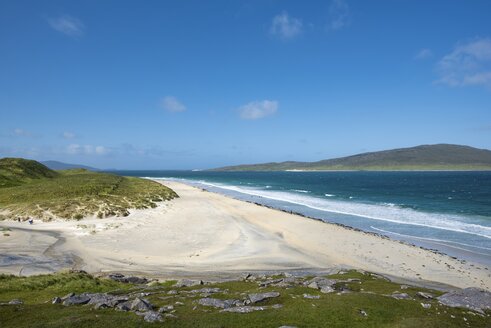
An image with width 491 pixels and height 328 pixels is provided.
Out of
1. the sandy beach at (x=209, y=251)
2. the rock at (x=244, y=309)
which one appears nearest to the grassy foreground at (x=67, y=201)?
the sandy beach at (x=209, y=251)

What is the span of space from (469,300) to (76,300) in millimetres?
16846

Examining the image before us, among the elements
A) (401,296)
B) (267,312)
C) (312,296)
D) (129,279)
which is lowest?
(129,279)

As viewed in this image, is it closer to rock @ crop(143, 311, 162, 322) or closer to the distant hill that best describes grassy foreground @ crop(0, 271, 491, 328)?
→ rock @ crop(143, 311, 162, 322)

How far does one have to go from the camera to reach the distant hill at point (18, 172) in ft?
218

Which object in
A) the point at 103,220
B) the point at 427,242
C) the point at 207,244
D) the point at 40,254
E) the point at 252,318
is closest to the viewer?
the point at 252,318

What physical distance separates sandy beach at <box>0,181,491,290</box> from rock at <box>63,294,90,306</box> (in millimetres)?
8596

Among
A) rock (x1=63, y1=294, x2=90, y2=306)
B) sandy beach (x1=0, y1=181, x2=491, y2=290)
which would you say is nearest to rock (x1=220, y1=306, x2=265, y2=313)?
rock (x1=63, y1=294, x2=90, y2=306)

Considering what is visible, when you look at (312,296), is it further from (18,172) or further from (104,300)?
(18,172)

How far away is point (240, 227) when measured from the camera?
42.0m

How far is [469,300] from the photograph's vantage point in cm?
1412

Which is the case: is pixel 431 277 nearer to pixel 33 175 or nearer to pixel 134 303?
pixel 134 303

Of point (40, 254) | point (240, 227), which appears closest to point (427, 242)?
point (240, 227)

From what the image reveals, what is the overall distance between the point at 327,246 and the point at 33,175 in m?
73.6

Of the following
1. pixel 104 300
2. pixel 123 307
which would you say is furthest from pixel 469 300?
pixel 104 300
